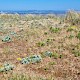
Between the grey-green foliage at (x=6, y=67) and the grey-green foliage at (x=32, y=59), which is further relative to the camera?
the grey-green foliage at (x=32, y=59)

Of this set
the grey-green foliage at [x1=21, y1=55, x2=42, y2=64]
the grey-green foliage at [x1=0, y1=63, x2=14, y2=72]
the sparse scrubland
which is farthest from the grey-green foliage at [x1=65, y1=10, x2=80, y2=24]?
the grey-green foliage at [x1=0, y1=63, x2=14, y2=72]

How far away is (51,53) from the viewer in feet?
41.9

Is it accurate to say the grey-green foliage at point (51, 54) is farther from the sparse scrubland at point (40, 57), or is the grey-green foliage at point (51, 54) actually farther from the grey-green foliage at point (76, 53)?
the grey-green foliage at point (76, 53)

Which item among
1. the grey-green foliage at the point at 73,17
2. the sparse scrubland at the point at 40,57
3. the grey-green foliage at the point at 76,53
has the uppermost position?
the grey-green foliage at the point at 73,17

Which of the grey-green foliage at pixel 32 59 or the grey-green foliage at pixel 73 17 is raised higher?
the grey-green foliage at pixel 73 17

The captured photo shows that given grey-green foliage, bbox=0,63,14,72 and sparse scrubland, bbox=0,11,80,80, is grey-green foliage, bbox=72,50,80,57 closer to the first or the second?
sparse scrubland, bbox=0,11,80,80

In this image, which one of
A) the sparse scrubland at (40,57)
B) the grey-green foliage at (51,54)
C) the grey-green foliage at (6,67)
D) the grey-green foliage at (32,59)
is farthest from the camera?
the grey-green foliage at (51,54)

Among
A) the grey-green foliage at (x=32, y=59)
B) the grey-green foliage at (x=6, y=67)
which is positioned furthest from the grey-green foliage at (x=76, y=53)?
the grey-green foliage at (x=6, y=67)

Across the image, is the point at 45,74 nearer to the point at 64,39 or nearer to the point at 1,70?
the point at 1,70

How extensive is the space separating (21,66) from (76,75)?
224 centimetres

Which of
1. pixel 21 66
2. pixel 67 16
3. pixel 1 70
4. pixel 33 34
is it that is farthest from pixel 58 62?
pixel 67 16

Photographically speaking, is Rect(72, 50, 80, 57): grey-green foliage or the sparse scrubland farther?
Rect(72, 50, 80, 57): grey-green foliage

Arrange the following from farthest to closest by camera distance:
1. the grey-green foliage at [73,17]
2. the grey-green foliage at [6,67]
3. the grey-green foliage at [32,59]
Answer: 1. the grey-green foliage at [73,17]
2. the grey-green foliage at [32,59]
3. the grey-green foliage at [6,67]

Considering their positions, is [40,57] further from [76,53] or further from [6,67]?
[6,67]
